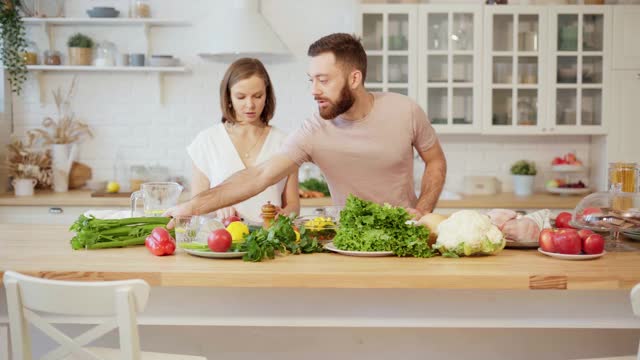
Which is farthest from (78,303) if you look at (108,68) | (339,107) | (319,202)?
(108,68)

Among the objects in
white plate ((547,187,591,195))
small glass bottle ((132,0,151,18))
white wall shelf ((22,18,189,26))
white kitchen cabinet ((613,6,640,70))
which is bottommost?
white plate ((547,187,591,195))

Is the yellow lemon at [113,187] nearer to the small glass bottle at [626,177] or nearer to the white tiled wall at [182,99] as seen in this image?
the white tiled wall at [182,99]

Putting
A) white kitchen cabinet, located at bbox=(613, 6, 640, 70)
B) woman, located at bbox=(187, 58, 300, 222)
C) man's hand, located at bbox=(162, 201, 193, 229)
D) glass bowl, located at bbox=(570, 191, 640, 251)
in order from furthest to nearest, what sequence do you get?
white kitchen cabinet, located at bbox=(613, 6, 640, 70) < woman, located at bbox=(187, 58, 300, 222) < man's hand, located at bbox=(162, 201, 193, 229) < glass bowl, located at bbox=(570, 191, 640, 251)

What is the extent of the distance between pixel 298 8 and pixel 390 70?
31.6 inches

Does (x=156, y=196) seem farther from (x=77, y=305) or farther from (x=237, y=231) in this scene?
(x=77, y=305)

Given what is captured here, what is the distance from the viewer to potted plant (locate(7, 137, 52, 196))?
5.23 metres

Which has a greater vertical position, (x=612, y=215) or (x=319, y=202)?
(x=612, y=215)

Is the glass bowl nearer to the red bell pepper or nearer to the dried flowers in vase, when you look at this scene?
the red bell pepper

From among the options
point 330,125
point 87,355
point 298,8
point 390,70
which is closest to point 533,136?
Result: point 390,70

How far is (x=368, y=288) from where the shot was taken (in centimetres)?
237

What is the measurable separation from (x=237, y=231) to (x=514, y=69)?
3.14 metres

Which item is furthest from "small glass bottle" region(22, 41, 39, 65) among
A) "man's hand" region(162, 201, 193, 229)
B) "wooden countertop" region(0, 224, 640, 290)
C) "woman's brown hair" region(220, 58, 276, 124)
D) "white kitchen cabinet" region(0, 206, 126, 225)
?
"wooden countertop" region(0, 224, 640, 290)

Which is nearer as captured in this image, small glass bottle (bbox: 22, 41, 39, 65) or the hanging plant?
the hanging plant

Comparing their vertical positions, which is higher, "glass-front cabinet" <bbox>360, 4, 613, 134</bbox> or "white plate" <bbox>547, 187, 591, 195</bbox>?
"glass-front cabinet" <bbox>360, 4, 613, 134</bbox>
